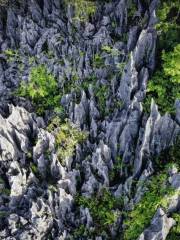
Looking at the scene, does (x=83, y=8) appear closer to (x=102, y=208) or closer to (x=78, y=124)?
(x=78, y=124)

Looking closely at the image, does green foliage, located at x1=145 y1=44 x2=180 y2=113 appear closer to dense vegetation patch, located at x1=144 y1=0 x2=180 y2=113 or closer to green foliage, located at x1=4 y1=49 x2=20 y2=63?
dense vegetation patch, located at x1=144 y1=0 x2=180 y2=113

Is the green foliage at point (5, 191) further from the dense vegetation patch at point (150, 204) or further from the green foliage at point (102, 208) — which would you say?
the dense vegetation patch at point (150, 204)

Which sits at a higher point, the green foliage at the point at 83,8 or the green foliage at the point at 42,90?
the green foliage at the point at 83,8

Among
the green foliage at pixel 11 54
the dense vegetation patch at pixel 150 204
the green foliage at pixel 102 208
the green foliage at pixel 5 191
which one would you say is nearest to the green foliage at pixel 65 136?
the green foliage at pixel 102 208

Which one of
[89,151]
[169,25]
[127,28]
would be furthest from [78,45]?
[89,151]

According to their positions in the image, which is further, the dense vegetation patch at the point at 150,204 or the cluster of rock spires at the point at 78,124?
the cluster of rock spires at the point at 78,124

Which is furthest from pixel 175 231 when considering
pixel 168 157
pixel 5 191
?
pixel 5 191
